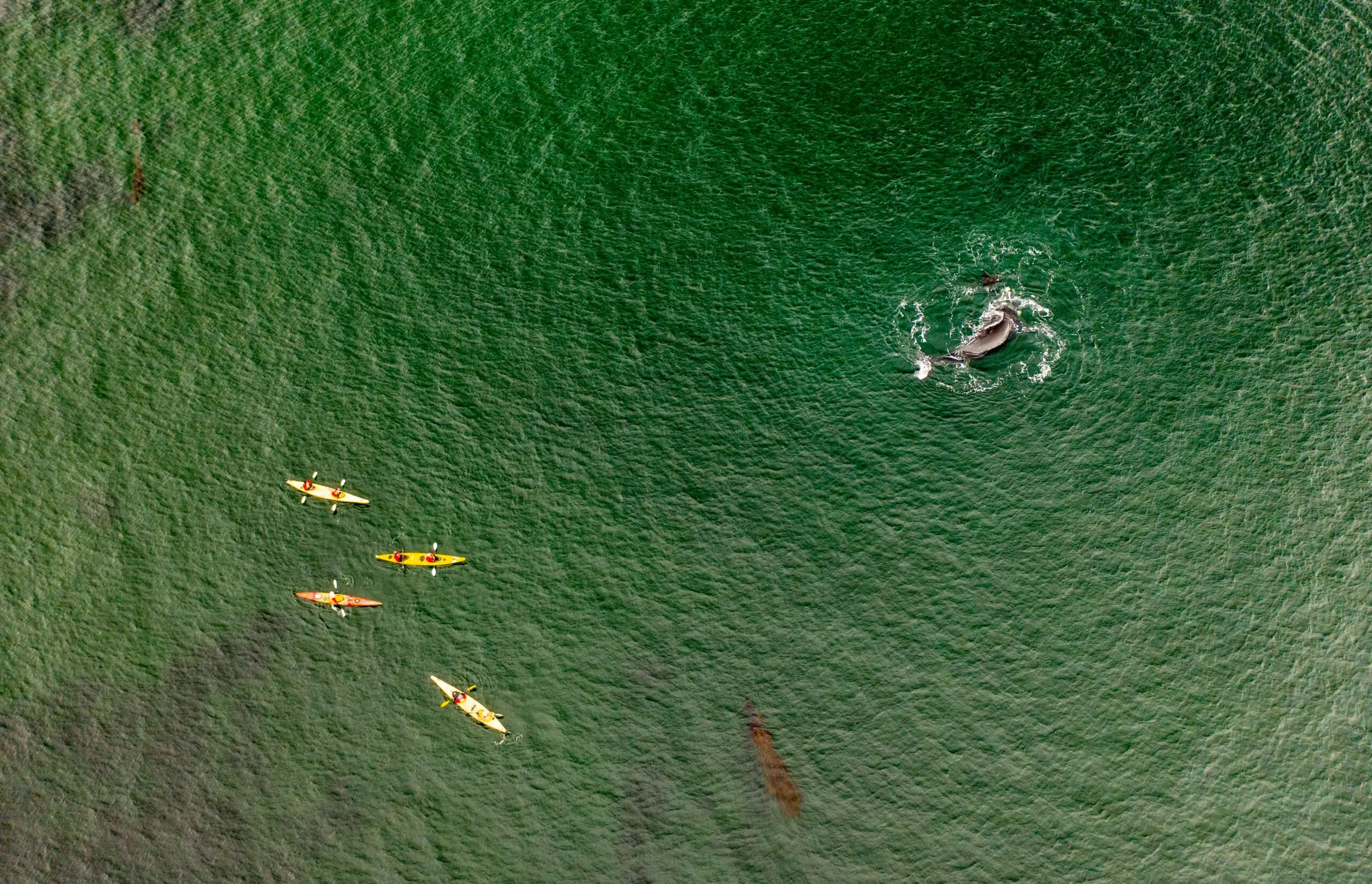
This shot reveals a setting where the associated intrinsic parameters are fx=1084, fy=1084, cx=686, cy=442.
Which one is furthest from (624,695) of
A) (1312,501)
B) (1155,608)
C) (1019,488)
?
(1312,501)

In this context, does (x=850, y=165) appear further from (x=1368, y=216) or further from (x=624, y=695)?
(x=624, y=695)

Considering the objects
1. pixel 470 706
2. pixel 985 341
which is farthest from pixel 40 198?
pixel 985 341

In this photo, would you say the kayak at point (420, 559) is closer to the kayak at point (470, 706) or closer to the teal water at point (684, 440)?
the teal water at point (684, 440)

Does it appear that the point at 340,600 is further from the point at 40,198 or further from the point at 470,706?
the point at 40,198

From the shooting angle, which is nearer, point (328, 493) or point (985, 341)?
point (328, 493)

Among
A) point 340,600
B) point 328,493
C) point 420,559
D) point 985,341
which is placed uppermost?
point 985,341

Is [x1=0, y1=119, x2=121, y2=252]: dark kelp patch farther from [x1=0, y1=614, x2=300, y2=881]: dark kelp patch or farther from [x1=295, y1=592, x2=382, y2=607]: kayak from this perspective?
[x1=295, y1=592, x2=382, y2=607]: kayak

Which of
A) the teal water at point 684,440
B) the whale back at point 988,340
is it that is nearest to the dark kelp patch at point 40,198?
the teal water at point 684,440

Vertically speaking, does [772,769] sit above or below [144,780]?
above
